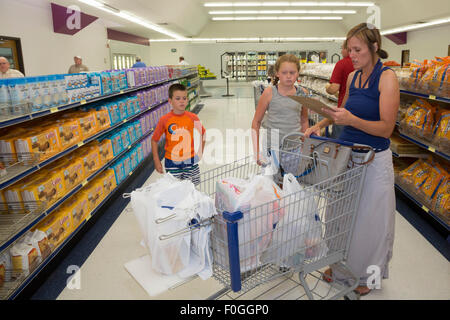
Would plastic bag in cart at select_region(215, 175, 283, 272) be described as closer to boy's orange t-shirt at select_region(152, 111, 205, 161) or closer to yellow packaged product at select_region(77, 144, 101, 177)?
boy's orange t-shirt at select_region(152, 111, 205, 161)

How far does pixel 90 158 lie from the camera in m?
3.53

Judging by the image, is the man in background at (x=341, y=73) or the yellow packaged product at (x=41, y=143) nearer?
the yellow packaged product at (x=41, y=143)

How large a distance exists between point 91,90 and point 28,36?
20.4 feet

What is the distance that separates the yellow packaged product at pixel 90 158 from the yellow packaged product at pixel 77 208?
280mm

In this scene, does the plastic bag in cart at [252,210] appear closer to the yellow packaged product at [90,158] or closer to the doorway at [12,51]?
the yellow packaged product at [90,158]

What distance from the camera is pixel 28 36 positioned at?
827 cm

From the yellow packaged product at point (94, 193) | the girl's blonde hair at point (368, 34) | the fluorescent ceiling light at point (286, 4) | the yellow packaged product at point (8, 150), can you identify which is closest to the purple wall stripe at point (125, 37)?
the fluorescent ceiling light at point (286, 4)

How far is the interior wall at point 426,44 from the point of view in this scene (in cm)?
1511

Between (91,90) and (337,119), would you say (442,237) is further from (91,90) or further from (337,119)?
(91,90)

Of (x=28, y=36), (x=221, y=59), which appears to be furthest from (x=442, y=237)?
(x=221, y=59)

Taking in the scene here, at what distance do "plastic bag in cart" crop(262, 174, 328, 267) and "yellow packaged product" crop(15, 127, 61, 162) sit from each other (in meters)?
1.90

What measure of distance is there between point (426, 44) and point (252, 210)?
62.3 feet

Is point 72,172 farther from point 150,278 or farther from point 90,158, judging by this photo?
point 150,278

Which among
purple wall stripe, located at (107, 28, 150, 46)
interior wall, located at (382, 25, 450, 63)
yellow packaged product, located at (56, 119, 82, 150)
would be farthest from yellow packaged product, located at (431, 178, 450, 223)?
interior wall, located at (382, 25, 450, 63)
